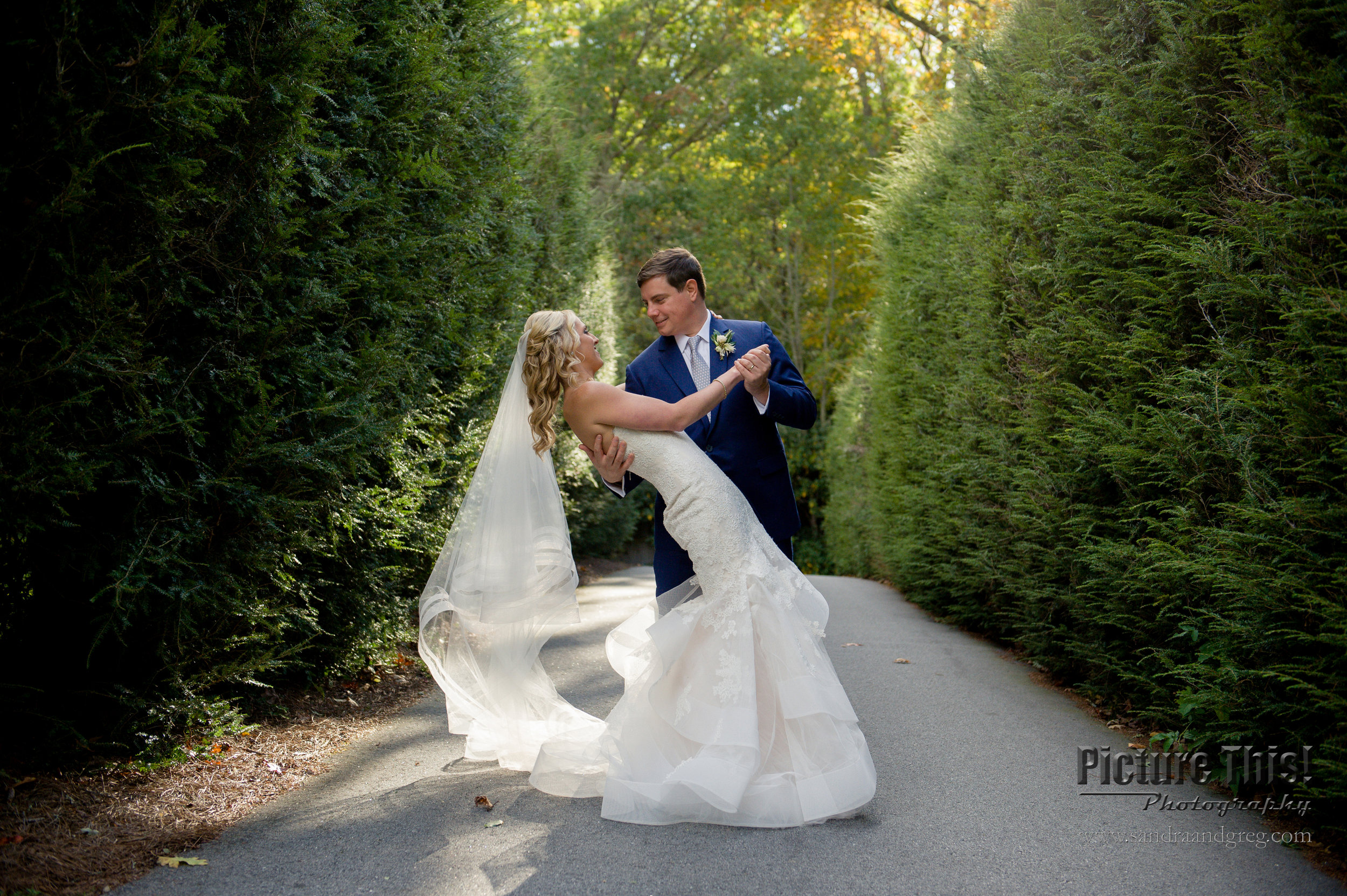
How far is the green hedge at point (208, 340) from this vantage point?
10.2 feet

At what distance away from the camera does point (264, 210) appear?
13.1 ft

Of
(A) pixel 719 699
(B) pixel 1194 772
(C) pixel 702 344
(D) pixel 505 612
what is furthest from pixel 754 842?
(C) pixel 702 344

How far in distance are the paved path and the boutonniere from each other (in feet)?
6.96

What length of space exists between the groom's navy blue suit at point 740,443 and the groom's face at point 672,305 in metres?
0.11

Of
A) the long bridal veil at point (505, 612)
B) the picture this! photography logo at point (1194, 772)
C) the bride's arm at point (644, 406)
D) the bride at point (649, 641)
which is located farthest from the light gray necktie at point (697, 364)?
the picture this! photography logo at point (1194, 772)

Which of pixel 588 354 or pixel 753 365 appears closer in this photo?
pixel 753 365

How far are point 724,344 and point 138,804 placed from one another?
312 cm

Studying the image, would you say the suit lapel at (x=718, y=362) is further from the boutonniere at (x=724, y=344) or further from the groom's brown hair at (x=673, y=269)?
the groom's brown hair at (x=673, y=269)

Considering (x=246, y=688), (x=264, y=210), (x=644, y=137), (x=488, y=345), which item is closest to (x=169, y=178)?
(x=264, y=210)

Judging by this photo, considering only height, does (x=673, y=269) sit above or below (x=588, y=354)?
above

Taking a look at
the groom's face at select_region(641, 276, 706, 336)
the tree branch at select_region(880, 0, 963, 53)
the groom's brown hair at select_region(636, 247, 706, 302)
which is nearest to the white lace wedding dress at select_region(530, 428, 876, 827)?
the groom's face at select_region(641, 276, 706, 336)

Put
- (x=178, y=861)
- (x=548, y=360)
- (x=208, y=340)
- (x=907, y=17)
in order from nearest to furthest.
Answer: (x=178, y=861) → (x=208, y=340) → (x=548, y=360) → (x=907, y=17)

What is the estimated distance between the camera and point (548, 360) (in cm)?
420

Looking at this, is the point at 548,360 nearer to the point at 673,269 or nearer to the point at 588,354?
the point at 588,354
